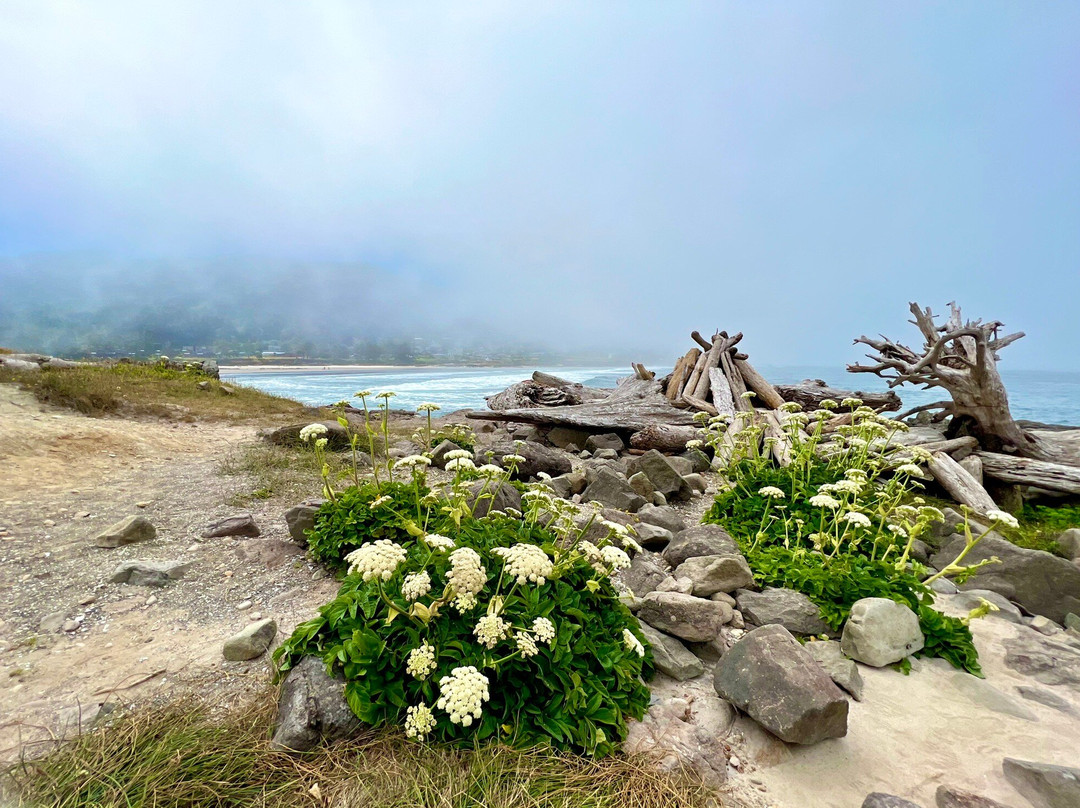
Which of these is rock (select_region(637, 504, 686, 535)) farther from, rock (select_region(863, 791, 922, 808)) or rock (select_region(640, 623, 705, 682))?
rock (select_region(863, 791, 922, 808))

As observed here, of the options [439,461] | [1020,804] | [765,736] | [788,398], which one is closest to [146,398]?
[439,461]

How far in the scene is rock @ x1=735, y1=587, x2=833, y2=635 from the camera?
14.0 ft

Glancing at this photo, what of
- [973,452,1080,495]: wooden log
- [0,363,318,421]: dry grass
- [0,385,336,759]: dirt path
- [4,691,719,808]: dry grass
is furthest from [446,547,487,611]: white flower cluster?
[0,363,318,421]: dry grass

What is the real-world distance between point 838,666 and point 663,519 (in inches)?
121

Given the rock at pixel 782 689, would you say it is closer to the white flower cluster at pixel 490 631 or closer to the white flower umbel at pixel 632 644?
the white flower umbel at pixel 632 644

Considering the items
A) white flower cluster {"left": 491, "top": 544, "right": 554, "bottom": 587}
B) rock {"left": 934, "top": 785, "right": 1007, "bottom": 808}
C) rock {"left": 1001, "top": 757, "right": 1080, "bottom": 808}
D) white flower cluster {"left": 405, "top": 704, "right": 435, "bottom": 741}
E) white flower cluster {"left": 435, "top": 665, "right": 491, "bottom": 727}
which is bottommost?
rock {"left": 934, "top": 785, "right": 1007, "bottom": 808}

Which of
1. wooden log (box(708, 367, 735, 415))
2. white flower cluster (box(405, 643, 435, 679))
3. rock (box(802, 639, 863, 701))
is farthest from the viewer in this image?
wooden log (box(708, 367, 735, 415))

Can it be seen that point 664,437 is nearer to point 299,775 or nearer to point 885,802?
point 885,802

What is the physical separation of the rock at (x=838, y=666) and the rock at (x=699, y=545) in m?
1.46

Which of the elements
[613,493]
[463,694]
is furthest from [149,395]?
[463,694]

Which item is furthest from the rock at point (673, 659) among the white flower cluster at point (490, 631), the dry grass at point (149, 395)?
the dry grass at point (149, 395)

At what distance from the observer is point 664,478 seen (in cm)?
836

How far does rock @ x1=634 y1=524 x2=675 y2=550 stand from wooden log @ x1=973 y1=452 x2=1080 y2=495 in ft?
23.9

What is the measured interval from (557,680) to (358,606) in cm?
129
